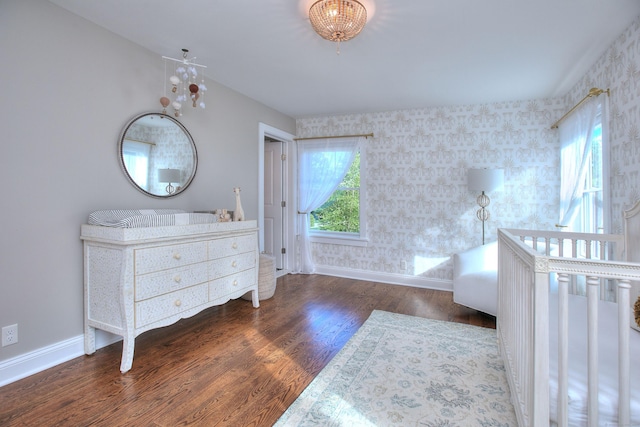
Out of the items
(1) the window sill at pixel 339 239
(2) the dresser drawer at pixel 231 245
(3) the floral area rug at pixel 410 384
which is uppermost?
(2) the dresser drawer at pixel 231 245

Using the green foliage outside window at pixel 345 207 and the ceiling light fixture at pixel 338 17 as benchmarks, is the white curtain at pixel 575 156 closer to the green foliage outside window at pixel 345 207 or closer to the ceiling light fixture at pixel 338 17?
the ceiling light fixture at pixel 338 17

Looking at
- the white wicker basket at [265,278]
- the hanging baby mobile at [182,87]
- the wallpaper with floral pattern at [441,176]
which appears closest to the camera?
the hanging baby mobile at [182,87]

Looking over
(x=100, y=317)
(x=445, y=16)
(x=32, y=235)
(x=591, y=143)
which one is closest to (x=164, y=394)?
(x=100, y=317)

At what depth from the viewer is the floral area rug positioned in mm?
1552

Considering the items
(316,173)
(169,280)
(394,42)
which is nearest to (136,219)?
(169,280)

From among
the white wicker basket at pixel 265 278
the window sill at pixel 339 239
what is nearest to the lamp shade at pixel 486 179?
the window sill at pixel 339 239

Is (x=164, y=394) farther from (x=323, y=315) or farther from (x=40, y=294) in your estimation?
(x=323, y=315)

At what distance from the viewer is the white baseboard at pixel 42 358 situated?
183cm

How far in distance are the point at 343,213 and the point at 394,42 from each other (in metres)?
2.57

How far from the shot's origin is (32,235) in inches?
75.8

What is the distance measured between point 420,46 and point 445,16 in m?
0.39

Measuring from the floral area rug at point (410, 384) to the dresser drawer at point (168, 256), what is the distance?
4.06 ft

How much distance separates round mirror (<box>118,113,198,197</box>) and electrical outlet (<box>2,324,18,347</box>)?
115cm

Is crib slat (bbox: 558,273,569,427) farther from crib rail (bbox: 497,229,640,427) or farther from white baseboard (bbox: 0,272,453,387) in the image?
white baseboard (bbox: 0,272,453,387)
